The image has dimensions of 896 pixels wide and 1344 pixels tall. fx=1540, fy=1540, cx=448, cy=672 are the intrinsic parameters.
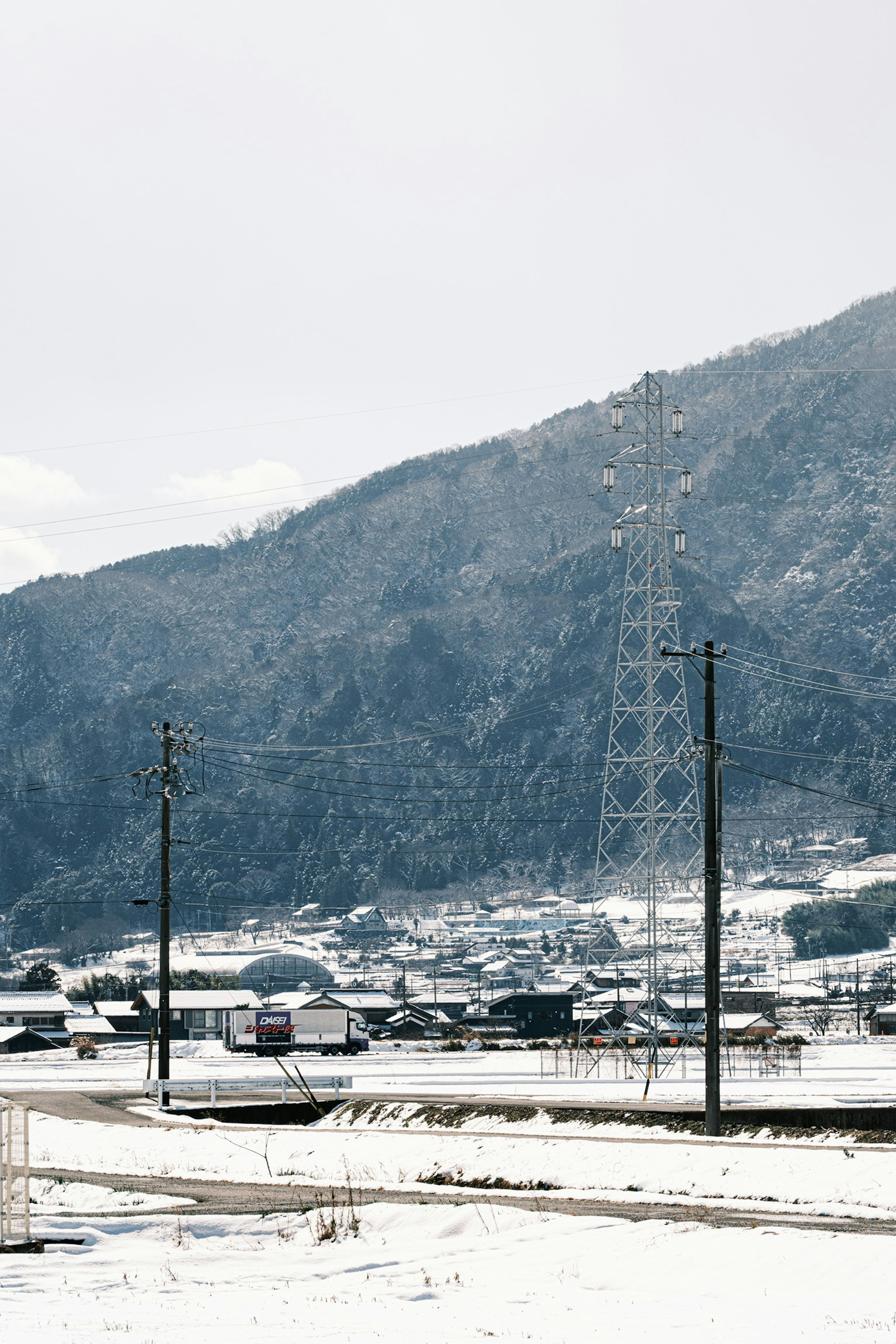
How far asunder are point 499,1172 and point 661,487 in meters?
48.1

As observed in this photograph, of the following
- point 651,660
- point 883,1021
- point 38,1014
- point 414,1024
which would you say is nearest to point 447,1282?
point 651,660

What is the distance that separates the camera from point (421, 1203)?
21.4 meters

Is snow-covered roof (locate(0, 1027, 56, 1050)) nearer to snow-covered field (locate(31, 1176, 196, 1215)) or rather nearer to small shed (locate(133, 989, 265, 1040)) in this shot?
small shed (locate(133, 989, 265, 1040))

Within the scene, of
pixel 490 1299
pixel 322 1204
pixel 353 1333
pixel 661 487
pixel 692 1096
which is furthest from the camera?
pixel 661 487

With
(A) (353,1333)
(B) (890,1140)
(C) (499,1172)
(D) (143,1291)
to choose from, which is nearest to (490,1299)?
(A) (353,1333)

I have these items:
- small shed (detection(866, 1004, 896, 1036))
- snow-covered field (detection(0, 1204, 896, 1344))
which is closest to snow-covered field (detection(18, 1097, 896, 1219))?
snow-covered field (detection(0, 1204, 896, 1344))

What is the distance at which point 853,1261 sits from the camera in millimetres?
15797

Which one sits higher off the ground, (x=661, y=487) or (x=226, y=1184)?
(x=661, y=487)

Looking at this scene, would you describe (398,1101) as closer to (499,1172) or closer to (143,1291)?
(499,1172)

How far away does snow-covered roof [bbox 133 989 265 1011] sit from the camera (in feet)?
454

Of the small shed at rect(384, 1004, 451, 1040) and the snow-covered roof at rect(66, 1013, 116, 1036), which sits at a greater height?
the snow-covered roof at rect(66, 1013, 116, 1036)

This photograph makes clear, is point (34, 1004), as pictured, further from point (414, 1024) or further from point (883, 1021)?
point (883, 1021)

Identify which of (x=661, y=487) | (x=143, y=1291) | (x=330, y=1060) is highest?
(x=661, y=487)

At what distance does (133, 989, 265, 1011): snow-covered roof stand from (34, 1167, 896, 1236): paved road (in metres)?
109
